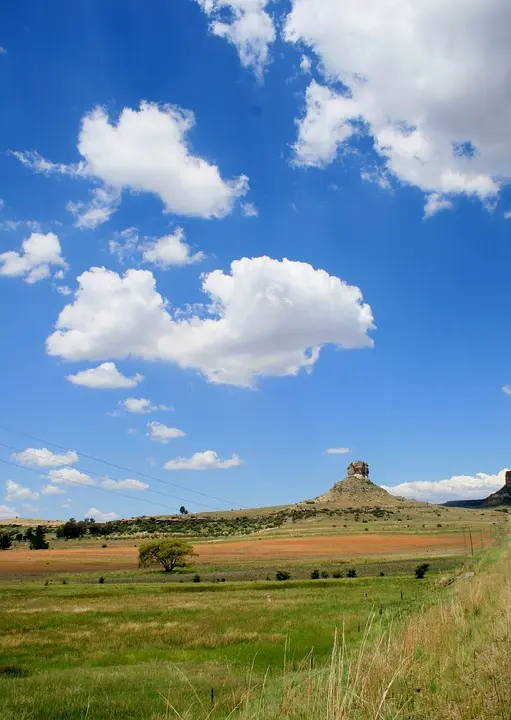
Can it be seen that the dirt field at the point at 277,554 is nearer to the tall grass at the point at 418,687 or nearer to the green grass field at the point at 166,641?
the green grass field at the point at 166,641

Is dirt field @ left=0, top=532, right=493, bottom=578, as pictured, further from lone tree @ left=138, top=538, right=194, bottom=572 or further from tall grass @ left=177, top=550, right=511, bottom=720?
tall grass @ left=177, top=550, right=511, bottom=720

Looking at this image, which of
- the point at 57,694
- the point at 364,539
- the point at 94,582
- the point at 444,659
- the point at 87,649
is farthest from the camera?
the point at 364,539

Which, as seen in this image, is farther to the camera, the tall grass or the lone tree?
the lone tree

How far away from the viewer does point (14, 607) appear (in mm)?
41281

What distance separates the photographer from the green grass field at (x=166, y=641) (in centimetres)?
1570

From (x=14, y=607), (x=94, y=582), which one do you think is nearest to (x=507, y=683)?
(x=14, y=607)

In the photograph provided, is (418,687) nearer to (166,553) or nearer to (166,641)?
(166,641)

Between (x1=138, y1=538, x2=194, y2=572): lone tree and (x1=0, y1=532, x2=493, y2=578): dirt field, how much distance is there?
23.0 feet

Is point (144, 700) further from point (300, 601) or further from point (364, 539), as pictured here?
point (364, 539)

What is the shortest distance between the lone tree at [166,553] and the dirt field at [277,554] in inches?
275

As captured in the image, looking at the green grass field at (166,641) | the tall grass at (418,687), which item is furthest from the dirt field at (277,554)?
the tall grass at (418,687)

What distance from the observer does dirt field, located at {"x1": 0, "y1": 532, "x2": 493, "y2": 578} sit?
3219 inches

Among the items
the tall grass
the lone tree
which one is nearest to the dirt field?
the lone tree

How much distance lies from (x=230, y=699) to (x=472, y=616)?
22.4 feet
